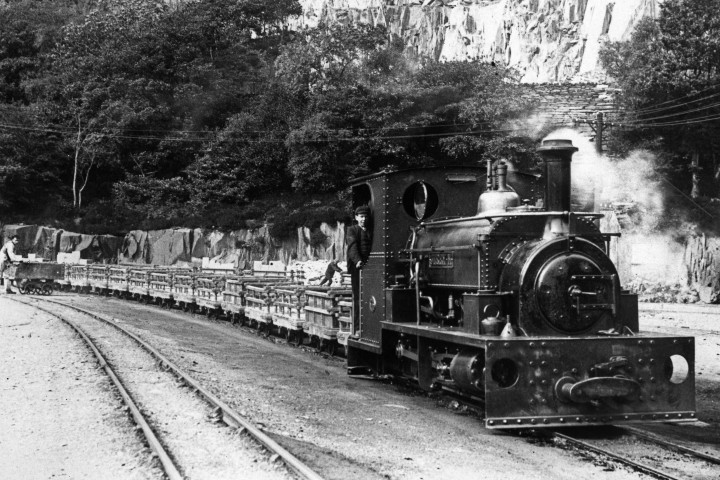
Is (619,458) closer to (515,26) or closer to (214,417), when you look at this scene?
(214,417)

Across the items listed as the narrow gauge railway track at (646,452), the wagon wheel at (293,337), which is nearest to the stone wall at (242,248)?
the wagon wheel at (293,337)

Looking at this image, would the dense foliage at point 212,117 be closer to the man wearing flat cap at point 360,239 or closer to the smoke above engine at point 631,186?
the smoke above engine at point 631,186

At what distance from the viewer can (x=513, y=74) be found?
42594 millimetres

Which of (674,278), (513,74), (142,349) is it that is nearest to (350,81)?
(513,74)

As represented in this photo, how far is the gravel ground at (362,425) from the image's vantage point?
6.63 metres

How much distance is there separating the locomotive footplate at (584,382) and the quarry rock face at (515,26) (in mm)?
49120

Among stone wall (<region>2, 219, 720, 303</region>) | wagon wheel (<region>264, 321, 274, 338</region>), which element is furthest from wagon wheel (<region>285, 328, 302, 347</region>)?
stone wall (<region>2, 219, 720, 303</region>)

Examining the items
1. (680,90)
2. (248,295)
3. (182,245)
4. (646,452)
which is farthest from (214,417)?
(182,245)

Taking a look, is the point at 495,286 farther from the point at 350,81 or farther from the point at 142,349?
the point at 350,81

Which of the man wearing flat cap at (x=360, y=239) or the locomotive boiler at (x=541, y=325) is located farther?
the man wearing flat cap at (x=360, y=239)

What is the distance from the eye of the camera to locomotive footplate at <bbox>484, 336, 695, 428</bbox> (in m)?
7.58

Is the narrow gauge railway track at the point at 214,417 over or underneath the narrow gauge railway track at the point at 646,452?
over

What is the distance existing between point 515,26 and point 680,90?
4407cm

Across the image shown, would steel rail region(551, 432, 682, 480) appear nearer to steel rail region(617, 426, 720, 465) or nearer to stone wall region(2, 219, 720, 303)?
steel rail region(617, 426, 720, 465)
